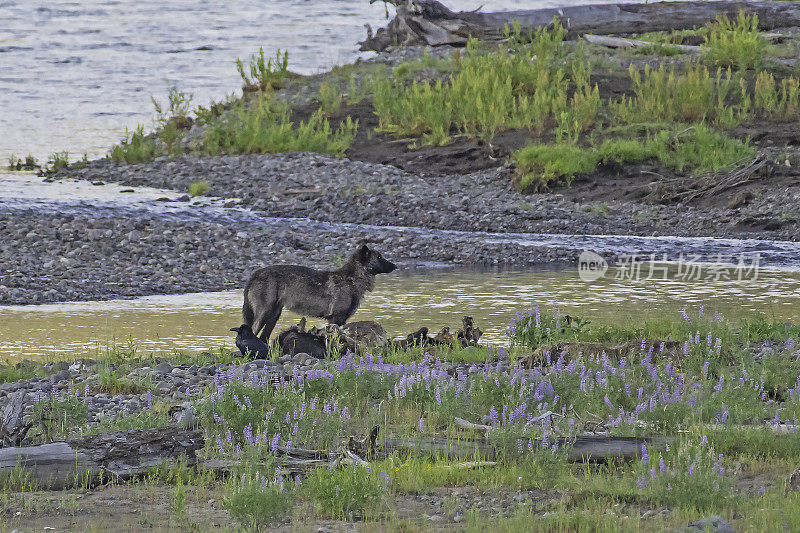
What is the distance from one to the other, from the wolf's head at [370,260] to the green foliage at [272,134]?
13.6 metres

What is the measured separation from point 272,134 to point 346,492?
21.3m

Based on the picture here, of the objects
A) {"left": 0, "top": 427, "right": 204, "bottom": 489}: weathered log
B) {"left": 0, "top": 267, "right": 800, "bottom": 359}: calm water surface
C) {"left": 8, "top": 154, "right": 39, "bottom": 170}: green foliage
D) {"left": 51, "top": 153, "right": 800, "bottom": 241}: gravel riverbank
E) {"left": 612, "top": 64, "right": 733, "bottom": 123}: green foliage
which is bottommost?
{"left": 0, "top": 267, "right": 800, "bottom": 359}: calm water surface

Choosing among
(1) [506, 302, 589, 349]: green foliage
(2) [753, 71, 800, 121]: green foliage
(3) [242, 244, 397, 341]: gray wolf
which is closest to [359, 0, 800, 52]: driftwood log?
(2) [753, 71, 800, 121]: green foliage

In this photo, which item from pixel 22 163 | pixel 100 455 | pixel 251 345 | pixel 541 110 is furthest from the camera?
pixel 22 163

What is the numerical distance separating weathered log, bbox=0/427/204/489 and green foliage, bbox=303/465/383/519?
40.9 inches

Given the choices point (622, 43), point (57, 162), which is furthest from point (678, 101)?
point (57, 162)

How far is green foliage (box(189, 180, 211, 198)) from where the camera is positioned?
75.7ft

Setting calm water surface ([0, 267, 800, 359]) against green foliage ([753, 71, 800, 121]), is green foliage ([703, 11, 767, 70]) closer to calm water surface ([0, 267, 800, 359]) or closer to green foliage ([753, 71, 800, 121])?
green foliage ([753, 71, 800, 121])

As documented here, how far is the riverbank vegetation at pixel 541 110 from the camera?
22.6 meters

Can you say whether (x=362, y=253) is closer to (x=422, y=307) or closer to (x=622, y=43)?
(x=422, y=307)

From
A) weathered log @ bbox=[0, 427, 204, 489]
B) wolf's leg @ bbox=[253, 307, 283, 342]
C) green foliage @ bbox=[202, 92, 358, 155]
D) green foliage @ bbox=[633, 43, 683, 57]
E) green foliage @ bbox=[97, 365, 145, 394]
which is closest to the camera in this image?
weathered log @ bbox=[0, 427, 204, 489]

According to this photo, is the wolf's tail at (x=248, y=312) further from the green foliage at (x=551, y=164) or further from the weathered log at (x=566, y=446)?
the green foliage at (x=551, y=164)

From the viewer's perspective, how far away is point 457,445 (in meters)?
6.80

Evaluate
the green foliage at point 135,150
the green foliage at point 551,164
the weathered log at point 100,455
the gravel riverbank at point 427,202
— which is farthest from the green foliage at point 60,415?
the green foliage at point 135,150
